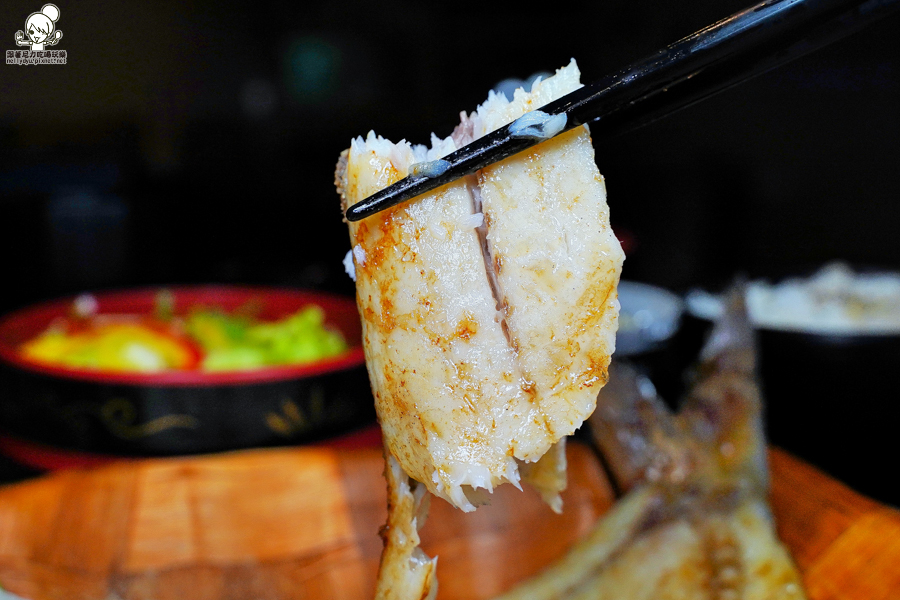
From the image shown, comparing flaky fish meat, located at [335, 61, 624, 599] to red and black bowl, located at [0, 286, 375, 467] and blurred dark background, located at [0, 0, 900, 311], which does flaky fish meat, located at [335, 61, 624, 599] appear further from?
blurred dark background, located at [0, 0, 900, 311]

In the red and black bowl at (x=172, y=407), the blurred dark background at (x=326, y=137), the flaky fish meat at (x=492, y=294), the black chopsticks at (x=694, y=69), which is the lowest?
the red and black bowl at (x=172, y=407)

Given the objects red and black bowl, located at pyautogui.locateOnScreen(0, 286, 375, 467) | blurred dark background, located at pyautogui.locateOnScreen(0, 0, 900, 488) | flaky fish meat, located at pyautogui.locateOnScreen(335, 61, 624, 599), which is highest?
blurred dark background, located at pyautogui.locateOnScreen(0, 0, 900, 488)

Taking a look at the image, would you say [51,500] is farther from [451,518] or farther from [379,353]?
[379,353]

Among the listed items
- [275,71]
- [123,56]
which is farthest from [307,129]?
[123,56]

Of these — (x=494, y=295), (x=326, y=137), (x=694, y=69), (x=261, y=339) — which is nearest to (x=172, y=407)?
(x=261, y=339)

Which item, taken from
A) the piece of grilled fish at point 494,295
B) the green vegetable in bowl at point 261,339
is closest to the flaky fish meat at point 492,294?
the piece of grilled fish at point 494,295

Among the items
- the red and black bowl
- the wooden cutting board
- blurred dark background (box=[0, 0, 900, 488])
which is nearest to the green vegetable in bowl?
the red and black bowl

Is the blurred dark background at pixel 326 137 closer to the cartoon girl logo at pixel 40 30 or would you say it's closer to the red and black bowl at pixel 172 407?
the cartoon girl logo at pixel 40 30
